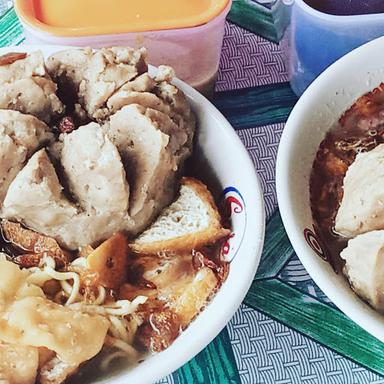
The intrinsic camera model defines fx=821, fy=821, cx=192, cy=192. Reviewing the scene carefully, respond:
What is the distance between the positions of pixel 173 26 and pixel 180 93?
0.70 feet

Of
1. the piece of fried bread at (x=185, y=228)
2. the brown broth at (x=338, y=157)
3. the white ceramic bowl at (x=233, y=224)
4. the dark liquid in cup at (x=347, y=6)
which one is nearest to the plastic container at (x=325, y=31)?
the dark liquid in cup at (x=347, y=6)

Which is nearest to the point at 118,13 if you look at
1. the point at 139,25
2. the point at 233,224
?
the point at 139,25

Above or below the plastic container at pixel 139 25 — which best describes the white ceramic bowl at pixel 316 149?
below

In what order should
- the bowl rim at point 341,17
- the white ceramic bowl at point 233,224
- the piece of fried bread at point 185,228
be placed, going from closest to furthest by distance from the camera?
the white ceramic bowl at point 233,224 → the piece of fried bread at point 185,228 → the bowl rim at point 341,17

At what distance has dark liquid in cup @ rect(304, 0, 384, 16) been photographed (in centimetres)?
161

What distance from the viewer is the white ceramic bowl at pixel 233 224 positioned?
1.19 m

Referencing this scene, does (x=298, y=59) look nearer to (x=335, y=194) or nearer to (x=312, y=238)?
(x=335, y=194)

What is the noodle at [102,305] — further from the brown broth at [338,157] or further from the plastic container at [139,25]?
the plastic container at [139,25]

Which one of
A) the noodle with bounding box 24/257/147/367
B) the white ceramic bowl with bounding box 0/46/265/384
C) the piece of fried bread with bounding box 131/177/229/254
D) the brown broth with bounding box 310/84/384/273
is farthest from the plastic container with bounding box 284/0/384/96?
the noodle with bounding box 24/257/147/367

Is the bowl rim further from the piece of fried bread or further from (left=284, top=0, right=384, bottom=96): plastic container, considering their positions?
the piece of fried bread

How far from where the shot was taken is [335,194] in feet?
4.58

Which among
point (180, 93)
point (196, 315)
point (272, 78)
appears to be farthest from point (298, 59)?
point (196, 315)

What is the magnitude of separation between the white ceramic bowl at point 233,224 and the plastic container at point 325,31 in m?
0.29

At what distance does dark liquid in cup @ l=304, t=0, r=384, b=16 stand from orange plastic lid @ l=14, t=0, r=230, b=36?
193 mm
